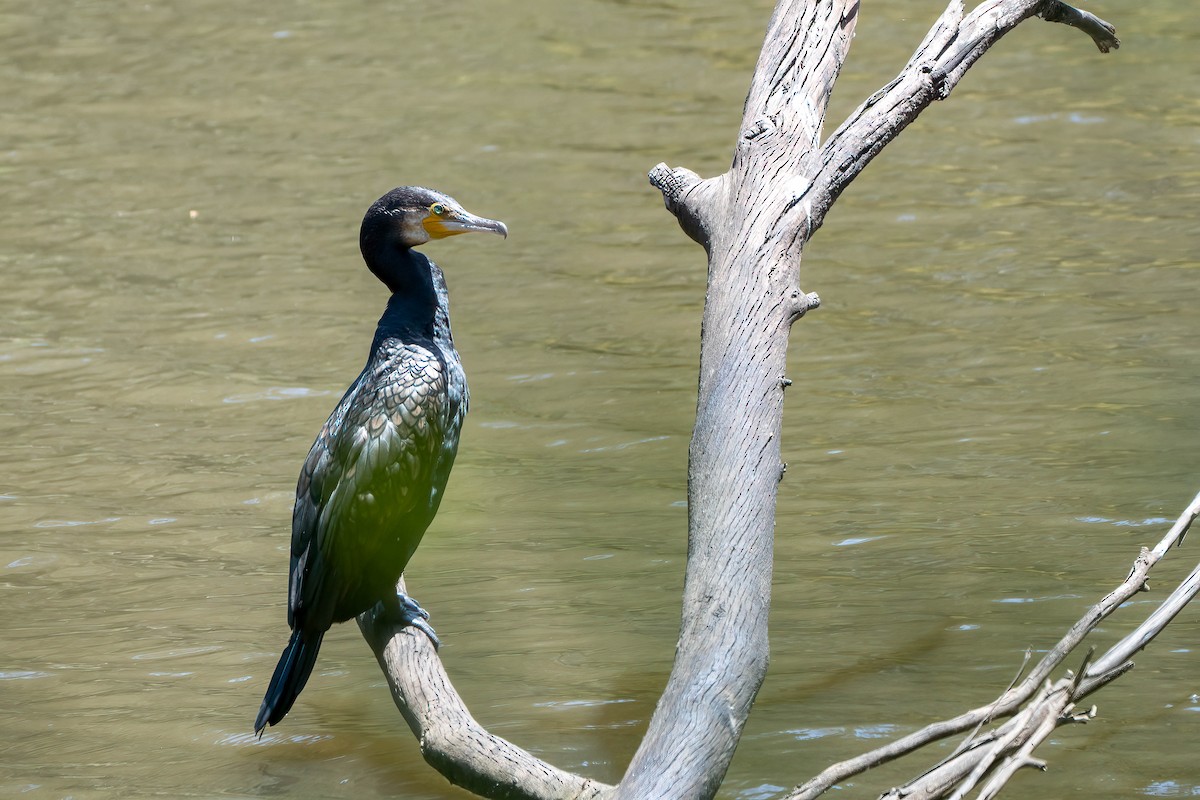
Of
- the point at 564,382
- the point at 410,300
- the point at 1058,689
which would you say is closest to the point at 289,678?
the point at 410,300

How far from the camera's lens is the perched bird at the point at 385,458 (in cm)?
322

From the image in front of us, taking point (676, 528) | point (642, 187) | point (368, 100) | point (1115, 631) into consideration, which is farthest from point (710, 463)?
point (368, 100)

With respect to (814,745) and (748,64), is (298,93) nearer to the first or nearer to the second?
(748,64)

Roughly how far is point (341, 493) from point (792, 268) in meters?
1.14

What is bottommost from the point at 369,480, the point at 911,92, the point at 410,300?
the point at 369,480

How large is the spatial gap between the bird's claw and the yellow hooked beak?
83 centimetres

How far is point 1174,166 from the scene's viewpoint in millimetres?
7543

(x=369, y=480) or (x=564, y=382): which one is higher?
(x=369, y=480)

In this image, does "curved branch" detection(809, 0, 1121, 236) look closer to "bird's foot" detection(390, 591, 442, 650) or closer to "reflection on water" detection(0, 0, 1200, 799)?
"bird's foot" detection(390, 591, 442, 650)

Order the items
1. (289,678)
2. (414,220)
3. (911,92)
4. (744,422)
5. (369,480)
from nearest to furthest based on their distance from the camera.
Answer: (744,422) < (911,92) < (289,678) < (369,480) < (414,220)

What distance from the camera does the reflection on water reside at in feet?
12.8

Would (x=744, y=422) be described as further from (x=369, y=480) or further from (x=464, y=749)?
(x=369, y=480)

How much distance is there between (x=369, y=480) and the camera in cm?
330

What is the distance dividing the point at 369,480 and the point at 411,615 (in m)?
0.30
